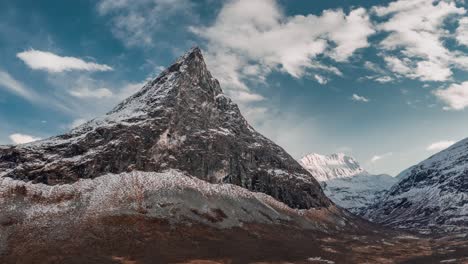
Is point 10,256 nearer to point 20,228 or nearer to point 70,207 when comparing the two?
point 20,228

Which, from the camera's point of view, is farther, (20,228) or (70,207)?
(70,207)

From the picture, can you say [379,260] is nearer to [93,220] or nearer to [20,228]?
[93,220]

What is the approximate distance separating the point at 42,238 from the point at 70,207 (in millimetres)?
29866

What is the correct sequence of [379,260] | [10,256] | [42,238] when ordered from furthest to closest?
1. [379,260]
2. [42,238]
3. [10,256]

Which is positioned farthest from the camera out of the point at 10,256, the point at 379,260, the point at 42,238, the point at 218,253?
the point at 379,260

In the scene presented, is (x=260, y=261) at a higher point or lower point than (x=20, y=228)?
lower

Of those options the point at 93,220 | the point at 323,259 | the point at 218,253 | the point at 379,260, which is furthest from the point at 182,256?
the point at 379,260

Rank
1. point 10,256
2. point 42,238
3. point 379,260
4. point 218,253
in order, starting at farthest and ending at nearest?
point 379,260 → point 218,253 → point 42,238 → point 10,256

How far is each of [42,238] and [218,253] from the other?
66305mm

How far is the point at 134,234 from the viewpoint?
183750 millimetres

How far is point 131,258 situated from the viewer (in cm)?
16075

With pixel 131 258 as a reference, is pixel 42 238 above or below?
above

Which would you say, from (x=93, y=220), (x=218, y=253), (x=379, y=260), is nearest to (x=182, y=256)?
(x=218, y=253)

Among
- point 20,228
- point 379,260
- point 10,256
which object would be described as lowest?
point 379,260
